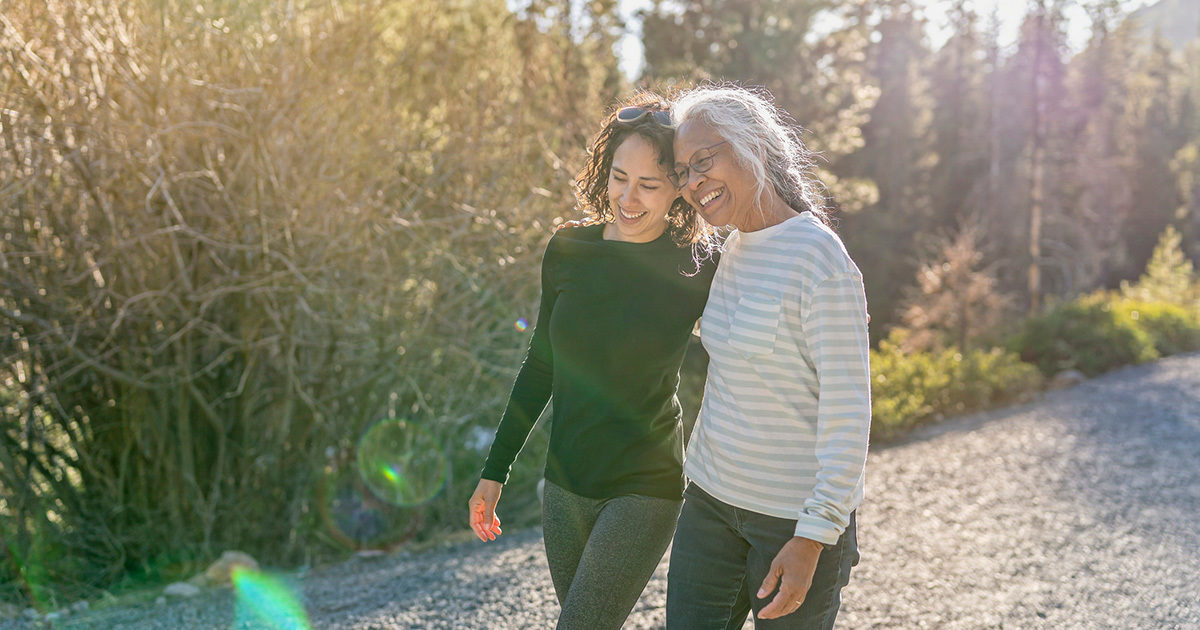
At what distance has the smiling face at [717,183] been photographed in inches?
71.5

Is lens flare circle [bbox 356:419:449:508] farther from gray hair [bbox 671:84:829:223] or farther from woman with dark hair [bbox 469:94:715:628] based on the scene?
gray hair [bbox 671:84:829:223]

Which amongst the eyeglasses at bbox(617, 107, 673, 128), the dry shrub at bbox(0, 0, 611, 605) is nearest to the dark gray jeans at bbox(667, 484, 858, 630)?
the eyeglasses at bbox(617, 107, 673, 128)

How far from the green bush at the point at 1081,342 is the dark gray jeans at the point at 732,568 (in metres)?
11.8

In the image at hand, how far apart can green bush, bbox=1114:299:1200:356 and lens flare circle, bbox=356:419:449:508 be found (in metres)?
11.8

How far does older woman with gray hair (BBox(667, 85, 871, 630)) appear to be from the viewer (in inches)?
61.5

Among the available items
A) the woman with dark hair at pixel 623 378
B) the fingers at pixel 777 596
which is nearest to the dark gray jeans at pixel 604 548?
the woman with dark hair at pixel 623 378

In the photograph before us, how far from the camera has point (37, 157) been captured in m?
4.88

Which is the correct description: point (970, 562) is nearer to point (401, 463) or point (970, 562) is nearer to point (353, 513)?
point (401, 463)

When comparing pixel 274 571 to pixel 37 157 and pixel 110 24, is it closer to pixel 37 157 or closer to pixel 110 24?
pixel 37 157

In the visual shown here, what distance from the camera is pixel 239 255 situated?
223 inches

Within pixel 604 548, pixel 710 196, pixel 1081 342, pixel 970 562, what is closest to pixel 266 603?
pixel 604 548

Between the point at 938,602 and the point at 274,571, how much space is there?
4205mm

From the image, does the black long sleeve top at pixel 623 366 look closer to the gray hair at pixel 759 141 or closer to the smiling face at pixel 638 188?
the smiling face at pixel 638 188

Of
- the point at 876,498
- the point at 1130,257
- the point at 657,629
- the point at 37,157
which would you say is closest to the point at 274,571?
the point at 37,157
